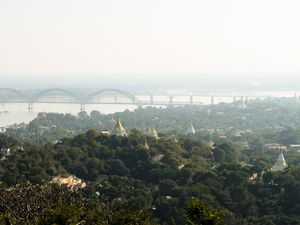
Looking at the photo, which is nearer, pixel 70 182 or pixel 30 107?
pixel 70 182

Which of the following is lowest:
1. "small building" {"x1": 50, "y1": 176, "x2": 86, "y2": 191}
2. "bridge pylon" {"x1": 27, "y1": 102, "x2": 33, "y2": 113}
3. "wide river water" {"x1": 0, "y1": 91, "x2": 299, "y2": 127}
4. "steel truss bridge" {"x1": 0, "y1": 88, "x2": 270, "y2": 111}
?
→ "wide river water" {"x1": 0, "y1": 91, "x2": 299, "y2": 127}

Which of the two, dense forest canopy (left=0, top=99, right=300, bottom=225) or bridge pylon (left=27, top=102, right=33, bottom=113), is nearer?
dense forest canopy (left=0, top=99, right=300, bottom=225)

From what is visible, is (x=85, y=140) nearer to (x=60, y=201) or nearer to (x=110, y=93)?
(x=60, y=201)

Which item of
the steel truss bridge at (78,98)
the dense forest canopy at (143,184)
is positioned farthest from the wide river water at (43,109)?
the dense forest canopy at (143,184)

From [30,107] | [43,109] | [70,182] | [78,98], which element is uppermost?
[70,182]

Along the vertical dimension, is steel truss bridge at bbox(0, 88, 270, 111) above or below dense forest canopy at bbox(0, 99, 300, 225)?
below

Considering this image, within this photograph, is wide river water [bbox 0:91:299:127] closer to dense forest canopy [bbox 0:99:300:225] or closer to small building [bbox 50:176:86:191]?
dense forest canopy [bbox 0:99:300:225]

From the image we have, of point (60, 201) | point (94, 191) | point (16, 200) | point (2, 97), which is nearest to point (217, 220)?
point (60, 201)

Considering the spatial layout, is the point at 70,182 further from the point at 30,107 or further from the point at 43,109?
the point at 43,109

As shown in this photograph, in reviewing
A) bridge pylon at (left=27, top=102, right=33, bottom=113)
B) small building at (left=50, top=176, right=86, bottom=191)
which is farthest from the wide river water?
small building at (left=50, top=176, right=86, bottom=191)

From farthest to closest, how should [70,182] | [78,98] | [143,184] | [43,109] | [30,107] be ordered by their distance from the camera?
[78,98]
[43,109]
[30,107]
[143,184]
[70,182]

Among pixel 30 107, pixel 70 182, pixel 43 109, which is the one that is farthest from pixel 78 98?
pixel 70 182
